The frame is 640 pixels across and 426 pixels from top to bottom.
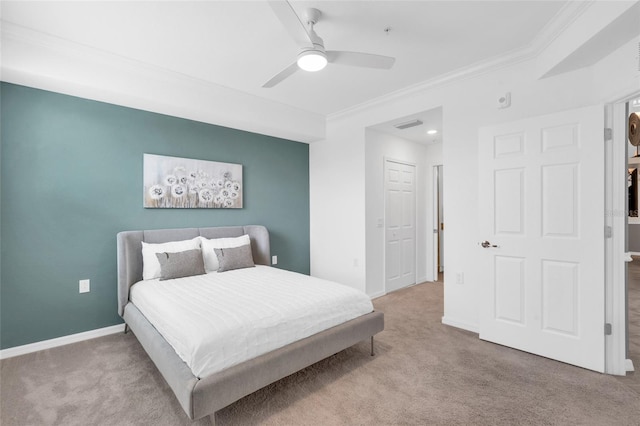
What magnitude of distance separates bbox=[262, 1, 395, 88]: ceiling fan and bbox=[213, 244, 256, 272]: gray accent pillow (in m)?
2.15

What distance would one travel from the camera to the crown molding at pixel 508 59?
2.27 metres

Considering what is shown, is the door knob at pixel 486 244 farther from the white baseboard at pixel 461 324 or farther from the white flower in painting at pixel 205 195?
the white flower in painting at pixel 205 195

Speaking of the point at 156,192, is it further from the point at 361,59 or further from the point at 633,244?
the point at 633,244

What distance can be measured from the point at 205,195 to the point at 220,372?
2.68 metres

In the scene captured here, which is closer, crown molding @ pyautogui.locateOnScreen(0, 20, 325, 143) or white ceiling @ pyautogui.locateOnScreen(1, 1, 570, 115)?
white ceiling @ pyautogui.locateOnScreen(1, 1, 570, 115)

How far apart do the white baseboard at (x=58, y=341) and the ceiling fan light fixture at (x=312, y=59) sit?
3336 millimetres

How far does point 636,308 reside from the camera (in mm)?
3803

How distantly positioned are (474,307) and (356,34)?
9.75ft

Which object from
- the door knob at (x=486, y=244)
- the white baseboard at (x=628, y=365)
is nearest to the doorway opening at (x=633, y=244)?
the white baseboard at (x=628, y=365)

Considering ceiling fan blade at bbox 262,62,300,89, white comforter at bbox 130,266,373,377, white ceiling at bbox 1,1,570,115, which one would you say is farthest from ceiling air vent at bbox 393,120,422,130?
white comforter at bbox 130,266,373,377

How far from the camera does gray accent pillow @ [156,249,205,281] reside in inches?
125

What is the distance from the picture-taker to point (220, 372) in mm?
1782

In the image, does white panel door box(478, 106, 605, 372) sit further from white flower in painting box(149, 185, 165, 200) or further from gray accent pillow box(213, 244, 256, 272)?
white flower in painting box(149, 185, 165, 200)

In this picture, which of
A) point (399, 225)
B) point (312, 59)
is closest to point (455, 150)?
point (399, 225)
